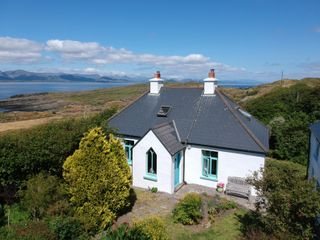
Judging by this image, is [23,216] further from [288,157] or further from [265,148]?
[288,157]

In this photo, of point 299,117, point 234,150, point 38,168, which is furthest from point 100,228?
point 299,117

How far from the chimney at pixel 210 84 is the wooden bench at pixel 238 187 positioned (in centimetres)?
693

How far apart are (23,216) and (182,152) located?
10292mm

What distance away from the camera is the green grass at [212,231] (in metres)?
12.0

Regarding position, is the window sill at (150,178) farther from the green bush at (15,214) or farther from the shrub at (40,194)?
the green bush at (15,214)

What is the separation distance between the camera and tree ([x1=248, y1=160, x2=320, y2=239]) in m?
8.90

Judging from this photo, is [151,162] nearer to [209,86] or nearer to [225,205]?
[225,205]

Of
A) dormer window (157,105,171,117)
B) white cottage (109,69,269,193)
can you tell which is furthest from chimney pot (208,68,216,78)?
dormer window (157,105,171,117)

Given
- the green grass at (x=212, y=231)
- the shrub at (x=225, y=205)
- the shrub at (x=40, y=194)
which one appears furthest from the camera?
the shrub at (x=225, y=205)

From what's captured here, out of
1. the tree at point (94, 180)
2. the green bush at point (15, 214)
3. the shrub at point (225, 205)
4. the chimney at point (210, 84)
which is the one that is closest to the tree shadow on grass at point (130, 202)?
the tree at point (94, 180)

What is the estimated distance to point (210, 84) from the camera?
813 inches

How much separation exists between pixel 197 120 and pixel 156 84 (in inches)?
216

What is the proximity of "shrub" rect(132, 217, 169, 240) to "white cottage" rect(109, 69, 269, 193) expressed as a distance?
642 centimetres

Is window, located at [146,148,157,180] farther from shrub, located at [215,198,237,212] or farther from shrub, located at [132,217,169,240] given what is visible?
shrub, located at [132,217,169,240]
